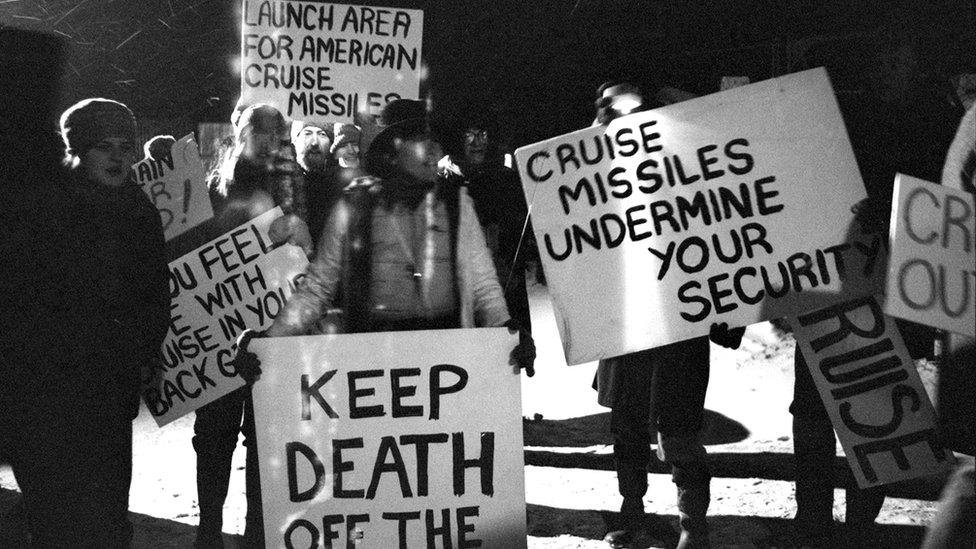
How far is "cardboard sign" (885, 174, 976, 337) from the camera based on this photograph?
10.5ft

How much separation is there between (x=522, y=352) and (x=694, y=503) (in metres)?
1.15

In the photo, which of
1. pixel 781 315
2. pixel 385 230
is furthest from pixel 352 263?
pixel 781 315

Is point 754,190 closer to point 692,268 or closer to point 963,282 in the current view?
point 692,268

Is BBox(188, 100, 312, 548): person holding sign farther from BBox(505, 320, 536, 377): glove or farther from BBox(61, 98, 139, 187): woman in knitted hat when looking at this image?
BBox(505, 320, 536, 377): glove

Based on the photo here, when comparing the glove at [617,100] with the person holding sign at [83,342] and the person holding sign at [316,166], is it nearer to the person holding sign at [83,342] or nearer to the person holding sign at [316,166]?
the person holding sign at [316,166]

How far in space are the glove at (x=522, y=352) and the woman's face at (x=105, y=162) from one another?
153 centimetres

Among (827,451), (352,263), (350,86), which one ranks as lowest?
(827,451)

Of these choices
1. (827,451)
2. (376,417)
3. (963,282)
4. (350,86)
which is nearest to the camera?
(963,282)

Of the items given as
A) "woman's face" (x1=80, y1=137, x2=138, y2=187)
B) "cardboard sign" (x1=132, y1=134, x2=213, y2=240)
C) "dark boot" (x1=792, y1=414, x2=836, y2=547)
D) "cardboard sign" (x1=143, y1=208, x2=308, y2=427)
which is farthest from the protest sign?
"cardboard sign" (x1=132, y1=134, x2=213, y2=240)

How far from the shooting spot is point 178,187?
227 inches

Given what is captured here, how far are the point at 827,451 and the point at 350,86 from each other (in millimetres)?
3402

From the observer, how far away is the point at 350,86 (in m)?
6.73

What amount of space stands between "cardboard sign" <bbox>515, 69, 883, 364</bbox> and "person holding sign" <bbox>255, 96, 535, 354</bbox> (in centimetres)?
31

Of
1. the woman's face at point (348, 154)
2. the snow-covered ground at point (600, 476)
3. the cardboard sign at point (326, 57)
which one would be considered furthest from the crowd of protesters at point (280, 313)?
the woman's face at point (348, 154)
